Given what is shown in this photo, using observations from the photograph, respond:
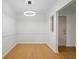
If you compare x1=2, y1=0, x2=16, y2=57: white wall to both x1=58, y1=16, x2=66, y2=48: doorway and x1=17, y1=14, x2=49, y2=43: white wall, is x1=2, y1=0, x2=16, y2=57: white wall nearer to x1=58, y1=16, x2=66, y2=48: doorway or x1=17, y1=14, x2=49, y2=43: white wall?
x1=17, y1=14, x2=49, y2=43: white wall

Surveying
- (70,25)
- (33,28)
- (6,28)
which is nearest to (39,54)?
(6,28)

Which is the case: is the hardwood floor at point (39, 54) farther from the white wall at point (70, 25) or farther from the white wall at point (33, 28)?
the white wall at point (33, 28)

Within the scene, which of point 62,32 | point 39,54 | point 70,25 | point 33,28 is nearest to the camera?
point 39,54

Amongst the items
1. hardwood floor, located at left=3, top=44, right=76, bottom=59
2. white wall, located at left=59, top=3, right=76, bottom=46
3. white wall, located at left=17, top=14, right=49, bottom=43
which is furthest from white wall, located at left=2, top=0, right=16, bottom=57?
white wall, located at left=59, top=3, right=76, bottom=46

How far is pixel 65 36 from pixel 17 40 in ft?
14.6

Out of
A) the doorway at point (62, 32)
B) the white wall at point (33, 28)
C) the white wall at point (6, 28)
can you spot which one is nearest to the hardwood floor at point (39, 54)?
the white wall at point (6, 28)

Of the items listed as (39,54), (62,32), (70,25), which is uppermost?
(70,25)

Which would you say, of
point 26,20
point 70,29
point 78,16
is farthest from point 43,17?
point 78,16

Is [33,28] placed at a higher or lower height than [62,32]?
higher

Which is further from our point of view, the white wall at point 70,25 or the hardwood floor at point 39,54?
the white wall at point 70,25

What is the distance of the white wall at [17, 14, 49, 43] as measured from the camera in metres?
9.43

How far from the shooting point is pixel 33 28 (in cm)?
952

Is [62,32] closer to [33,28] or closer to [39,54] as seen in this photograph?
[33,28]

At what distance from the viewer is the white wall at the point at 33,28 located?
9.43 meters
